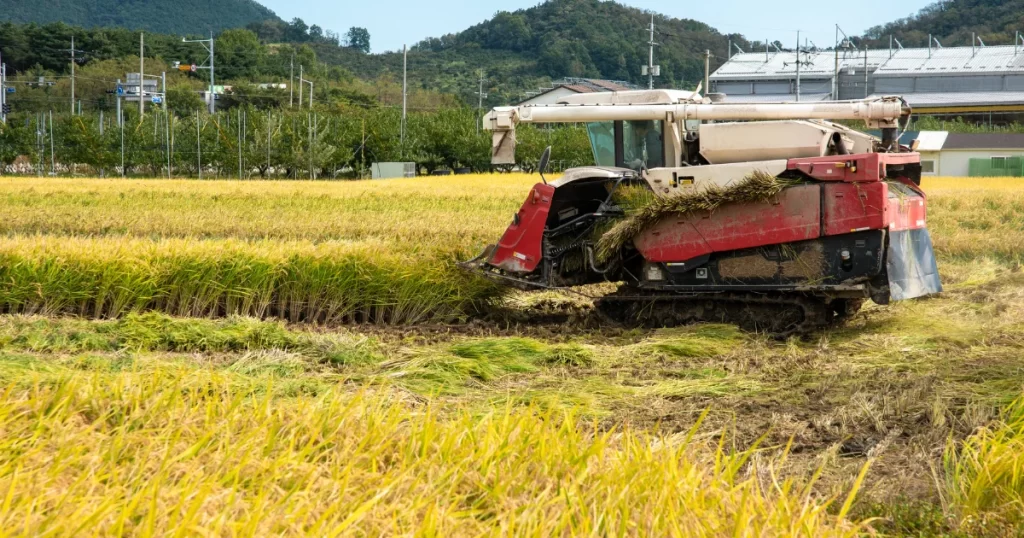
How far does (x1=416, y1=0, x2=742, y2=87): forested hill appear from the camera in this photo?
102 m

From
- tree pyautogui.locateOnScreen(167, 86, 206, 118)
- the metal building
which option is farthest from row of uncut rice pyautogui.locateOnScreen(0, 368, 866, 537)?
the metal building

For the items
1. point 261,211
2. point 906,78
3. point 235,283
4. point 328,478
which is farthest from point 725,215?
point 906,78

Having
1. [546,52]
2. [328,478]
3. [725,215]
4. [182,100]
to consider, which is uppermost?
[546,52]

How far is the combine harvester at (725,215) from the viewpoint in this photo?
27.0 feet

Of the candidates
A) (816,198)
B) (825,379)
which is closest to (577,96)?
(816,198)

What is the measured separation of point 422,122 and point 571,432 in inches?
1798

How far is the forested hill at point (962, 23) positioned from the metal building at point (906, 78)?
67.4 feet

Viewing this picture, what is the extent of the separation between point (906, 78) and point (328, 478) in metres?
77.0

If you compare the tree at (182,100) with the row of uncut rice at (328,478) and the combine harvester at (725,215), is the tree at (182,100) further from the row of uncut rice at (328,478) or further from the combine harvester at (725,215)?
the row of uncut rice at (328,478)

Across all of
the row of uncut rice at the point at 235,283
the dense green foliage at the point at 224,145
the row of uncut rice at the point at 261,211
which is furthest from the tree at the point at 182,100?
the row of uncut rice at the point at 235,283

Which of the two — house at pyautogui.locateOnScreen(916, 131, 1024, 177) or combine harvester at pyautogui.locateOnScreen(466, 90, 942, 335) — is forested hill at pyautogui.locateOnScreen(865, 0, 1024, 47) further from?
combine harvester at pyautogui.locateOnScreen(466, 90, 942, 335)

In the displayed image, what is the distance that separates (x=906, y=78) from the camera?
240 feet

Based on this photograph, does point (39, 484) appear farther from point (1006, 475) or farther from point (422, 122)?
point (422, 122)

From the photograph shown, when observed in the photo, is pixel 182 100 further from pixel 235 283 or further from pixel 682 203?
pixel 682 203
